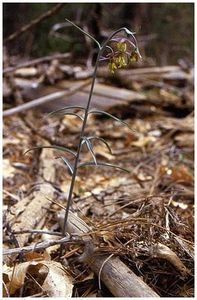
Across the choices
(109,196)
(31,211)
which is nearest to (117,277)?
(31,211)

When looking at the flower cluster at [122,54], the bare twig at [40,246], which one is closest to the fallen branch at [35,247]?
the bare twig at [40,246]

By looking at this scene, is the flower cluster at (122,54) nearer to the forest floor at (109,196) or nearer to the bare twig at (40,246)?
the forest floor at (109,196)

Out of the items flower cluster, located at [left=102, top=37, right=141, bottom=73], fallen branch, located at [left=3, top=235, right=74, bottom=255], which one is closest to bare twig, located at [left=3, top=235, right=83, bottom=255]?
fallen branch, located at [left=3, top=235, right=74, bottom=255]

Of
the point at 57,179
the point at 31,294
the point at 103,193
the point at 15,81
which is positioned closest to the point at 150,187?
the point at 103,193

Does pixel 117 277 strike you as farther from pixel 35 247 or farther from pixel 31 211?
pixel 31 211

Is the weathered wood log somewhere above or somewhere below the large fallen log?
below

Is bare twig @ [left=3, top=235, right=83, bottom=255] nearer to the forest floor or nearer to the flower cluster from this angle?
the forest floor

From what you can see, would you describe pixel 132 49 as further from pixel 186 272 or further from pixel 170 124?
pixel 170 124

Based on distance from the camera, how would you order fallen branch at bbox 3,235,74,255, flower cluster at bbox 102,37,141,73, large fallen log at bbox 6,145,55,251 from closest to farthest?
flower cluster at bbox 102,37,141,73 → fallen branch at bbox 3,235,74,255 → large fallen log at bbox 6,145,55,251
